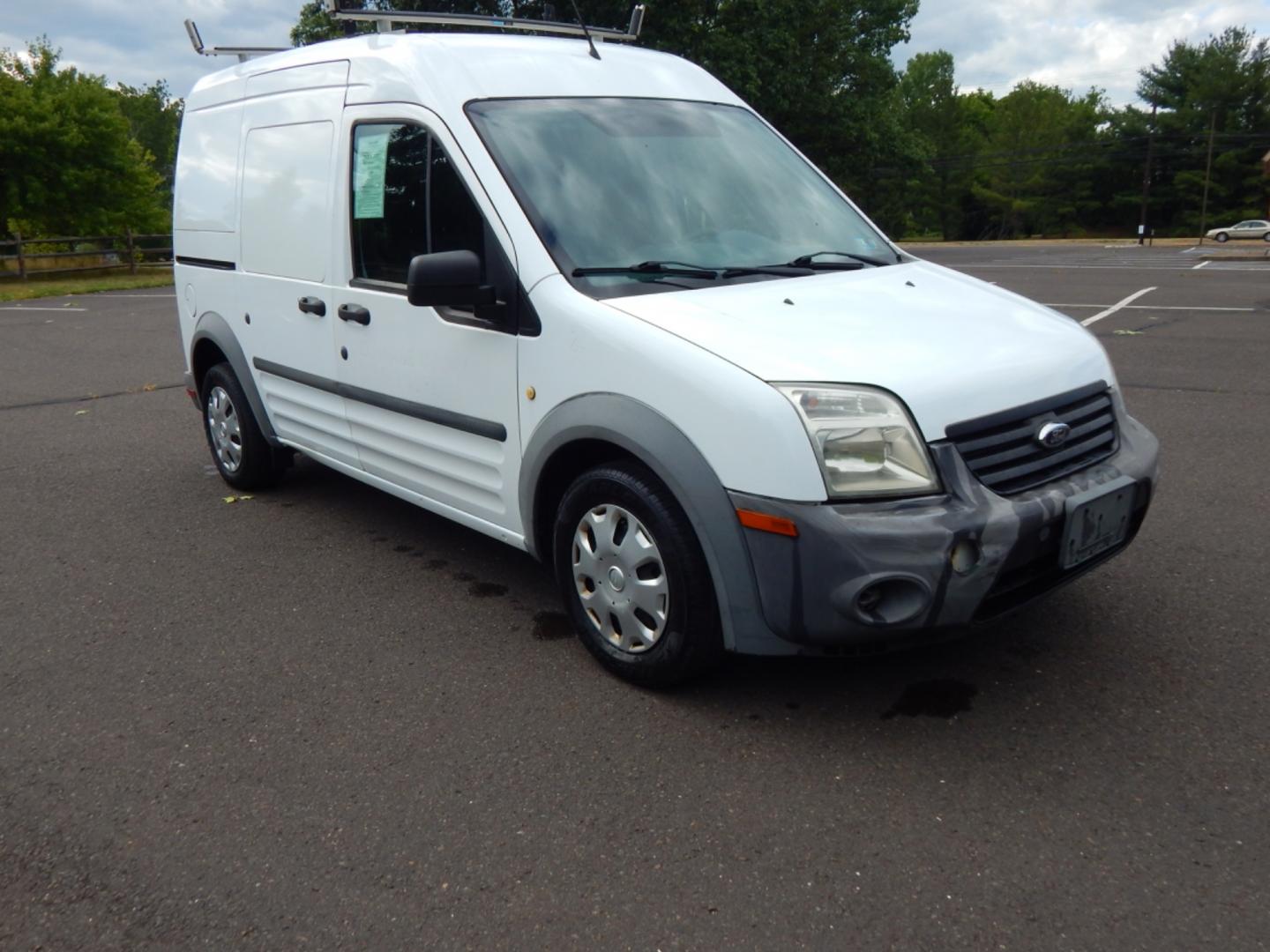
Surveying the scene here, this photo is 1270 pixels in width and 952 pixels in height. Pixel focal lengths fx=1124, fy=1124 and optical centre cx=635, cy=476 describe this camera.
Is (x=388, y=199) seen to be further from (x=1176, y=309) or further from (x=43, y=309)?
(x=43, y=309)

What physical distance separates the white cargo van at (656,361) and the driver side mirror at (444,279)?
0.04 feet

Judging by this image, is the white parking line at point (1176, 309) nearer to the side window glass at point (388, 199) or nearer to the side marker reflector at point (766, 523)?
the side window glass at point (388, 199)

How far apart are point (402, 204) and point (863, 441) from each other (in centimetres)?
211

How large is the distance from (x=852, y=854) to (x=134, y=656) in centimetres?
260

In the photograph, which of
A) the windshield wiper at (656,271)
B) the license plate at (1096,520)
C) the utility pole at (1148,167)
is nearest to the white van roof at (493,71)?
the windshield wiper at (656,271)

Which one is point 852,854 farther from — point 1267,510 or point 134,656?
point 1267,510

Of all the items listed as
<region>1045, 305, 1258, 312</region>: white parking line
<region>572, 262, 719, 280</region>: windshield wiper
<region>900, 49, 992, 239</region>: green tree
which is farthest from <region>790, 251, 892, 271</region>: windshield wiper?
<region>900, 49, 992, 239</region>: green tree

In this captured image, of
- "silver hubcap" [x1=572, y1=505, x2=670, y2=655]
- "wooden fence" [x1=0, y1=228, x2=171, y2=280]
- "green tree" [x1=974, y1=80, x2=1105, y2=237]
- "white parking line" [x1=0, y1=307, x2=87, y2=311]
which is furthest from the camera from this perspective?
"green tree" [x1=974, y1=80, x2=1105, y2=237]

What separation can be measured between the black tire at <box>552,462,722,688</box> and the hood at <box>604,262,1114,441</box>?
49cm

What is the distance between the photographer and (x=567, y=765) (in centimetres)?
314

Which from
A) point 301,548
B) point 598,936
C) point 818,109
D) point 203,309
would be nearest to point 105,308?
point 203,309

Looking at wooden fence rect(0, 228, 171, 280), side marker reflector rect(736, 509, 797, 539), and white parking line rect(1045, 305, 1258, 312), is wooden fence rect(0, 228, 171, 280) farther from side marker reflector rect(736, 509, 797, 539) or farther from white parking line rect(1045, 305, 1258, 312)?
side marker reflector rect(736, 509, 797, 539)

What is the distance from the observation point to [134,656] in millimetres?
3924

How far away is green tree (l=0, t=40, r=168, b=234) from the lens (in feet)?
104
